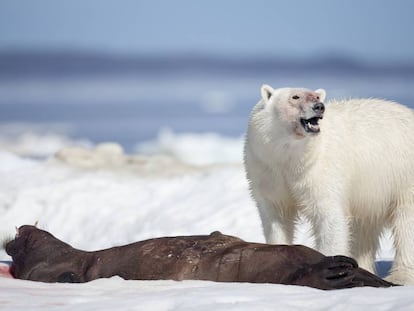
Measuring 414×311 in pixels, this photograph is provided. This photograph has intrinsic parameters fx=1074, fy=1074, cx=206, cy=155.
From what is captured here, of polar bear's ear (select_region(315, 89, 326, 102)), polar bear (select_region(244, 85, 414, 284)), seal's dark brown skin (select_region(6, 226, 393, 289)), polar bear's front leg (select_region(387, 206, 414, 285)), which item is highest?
polar bear's ear (select_region(315, 89, 326, 102))

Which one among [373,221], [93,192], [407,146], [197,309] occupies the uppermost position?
[93,192]

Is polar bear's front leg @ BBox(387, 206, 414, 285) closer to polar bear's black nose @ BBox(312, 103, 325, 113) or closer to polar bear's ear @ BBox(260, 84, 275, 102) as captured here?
polar bear's black nose @ BBox(312, 103, 325, 113)

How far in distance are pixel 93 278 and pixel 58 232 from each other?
18.7 feet

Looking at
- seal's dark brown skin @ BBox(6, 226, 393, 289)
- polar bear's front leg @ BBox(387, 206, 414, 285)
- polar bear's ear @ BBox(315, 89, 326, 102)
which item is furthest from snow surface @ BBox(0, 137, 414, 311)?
polar bear's ear @ BBox(315, 89, 326, 102)

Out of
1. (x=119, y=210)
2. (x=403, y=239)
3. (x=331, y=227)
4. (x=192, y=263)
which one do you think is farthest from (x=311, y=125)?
(x=119, y=210)

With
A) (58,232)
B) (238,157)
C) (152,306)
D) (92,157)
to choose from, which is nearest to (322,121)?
(152,306)

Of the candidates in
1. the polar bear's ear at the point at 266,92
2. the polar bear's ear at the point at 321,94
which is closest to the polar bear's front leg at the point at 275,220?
the polar bear's ear at the point at 266,92

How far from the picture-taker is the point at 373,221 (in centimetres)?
947

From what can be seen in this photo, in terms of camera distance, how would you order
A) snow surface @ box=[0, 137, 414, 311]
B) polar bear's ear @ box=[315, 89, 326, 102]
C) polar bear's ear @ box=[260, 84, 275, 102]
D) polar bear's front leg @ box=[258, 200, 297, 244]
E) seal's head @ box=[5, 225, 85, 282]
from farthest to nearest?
polar bear's front leg @ box=[258, 200, 297, 244], polar bear's ear @ box=[260, 84, 275, 102], polar bear's ear @ box=[315, 89, 326, 102], seal's head @ box=[5, 225, 85, 282], snow surface @ box=[0, 137, 414, 311]

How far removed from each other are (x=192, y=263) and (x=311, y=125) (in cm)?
164

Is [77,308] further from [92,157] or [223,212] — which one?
[92,157]

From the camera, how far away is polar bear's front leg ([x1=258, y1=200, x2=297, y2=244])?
9.14 metres

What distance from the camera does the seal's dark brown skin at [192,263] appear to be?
7.21m

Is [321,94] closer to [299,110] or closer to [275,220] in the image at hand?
[299,110]
